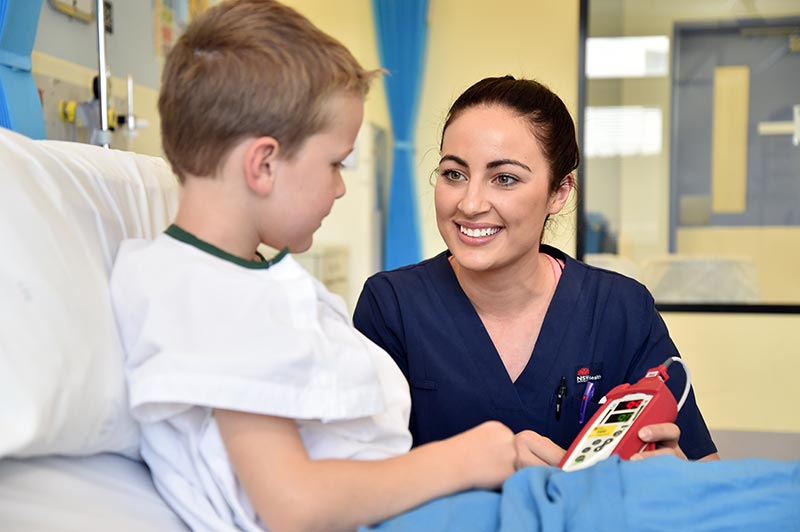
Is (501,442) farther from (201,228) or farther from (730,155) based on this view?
(730,155)

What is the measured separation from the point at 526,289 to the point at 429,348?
0.23 meters

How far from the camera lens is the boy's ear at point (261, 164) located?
876mm

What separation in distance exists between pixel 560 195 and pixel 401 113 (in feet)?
9.48

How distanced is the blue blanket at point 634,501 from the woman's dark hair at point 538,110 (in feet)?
2.82

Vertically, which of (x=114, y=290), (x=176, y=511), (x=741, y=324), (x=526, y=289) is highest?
(x=114, y=290)

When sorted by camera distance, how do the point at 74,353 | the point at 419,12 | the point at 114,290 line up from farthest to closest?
the point at 419,12 → the point at 114,290 → the point at 74,353

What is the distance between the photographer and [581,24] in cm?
412

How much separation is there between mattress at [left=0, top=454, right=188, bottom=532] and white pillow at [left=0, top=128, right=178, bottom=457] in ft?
0.08

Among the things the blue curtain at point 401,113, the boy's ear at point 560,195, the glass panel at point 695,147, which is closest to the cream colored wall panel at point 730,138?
the glass panel at point 695,147

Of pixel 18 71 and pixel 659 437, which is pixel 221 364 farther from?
pixel 18 71

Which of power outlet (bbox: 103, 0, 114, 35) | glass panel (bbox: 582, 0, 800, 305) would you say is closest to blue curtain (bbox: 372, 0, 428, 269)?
glass panel (bbox: 582, 0, 800, 305)

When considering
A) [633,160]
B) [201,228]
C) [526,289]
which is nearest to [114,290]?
[201,228]

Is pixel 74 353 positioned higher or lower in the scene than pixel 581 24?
lower

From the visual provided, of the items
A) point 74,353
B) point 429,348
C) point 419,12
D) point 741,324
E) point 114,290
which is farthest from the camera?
point 419,12
